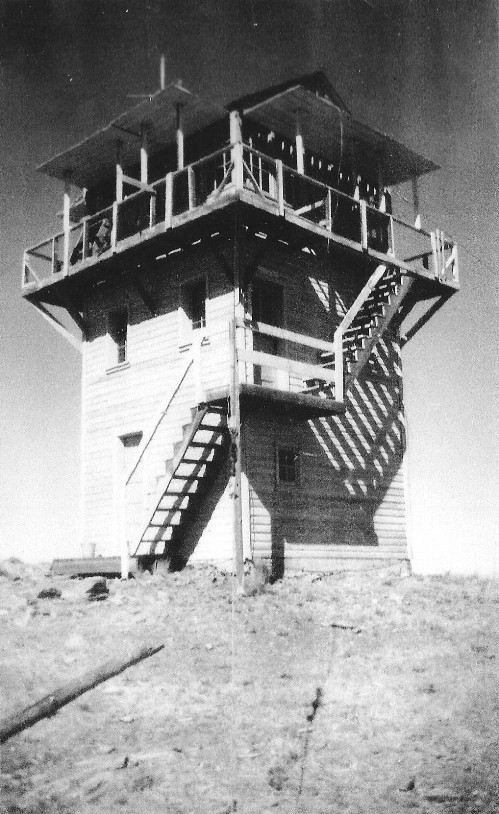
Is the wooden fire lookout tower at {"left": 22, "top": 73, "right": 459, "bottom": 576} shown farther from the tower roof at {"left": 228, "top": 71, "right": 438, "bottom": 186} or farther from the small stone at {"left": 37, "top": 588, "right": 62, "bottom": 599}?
the small stone at {"left": 37, "top": 588, "right": 62, "bottom": 599}

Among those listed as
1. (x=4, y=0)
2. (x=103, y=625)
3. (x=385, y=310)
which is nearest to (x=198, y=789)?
(x=103, y=625)

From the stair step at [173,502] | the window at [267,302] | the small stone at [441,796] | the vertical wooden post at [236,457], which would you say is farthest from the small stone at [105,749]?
the window at [267,302]

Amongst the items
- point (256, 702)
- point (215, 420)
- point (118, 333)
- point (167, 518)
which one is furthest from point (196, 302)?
A: point (256, 702)

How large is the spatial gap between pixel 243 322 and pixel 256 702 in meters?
8.91

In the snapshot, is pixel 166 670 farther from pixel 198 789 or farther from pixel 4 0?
pixel 4 0

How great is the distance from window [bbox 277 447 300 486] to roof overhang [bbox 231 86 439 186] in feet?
25.3

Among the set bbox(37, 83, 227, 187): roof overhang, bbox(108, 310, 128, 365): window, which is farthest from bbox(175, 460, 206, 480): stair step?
bbox(37, 83, 227, 187): roof overhang

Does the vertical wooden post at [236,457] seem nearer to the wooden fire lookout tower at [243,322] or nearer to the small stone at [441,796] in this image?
the wooden fire lookout tower at [243,322]

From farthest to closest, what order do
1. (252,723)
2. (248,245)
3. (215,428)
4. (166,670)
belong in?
(248,245) < (215,428) < (166,670) < (252,723)

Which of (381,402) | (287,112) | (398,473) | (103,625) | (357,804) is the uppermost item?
(287,112)

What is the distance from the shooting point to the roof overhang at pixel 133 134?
17.5 meters

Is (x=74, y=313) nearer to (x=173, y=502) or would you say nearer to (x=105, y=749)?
(x=173, y=502)

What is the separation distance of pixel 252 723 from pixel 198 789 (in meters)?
1.78

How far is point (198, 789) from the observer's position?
770cm
